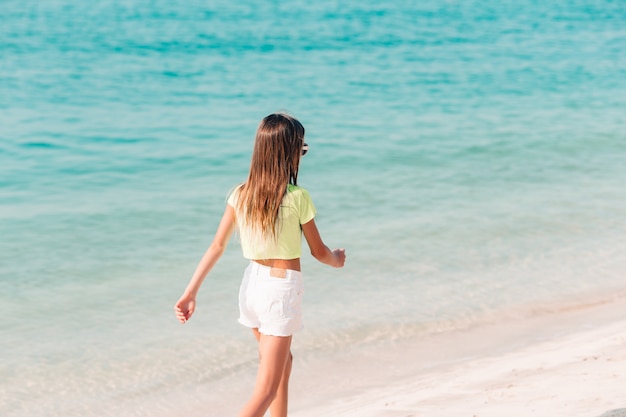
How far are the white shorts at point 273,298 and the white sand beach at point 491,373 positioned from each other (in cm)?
135

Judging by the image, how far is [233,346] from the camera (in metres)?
6.30

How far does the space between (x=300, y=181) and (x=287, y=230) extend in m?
8.03

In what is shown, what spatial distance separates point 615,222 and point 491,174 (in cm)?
271

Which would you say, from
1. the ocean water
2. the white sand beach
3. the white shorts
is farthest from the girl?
the ocean water

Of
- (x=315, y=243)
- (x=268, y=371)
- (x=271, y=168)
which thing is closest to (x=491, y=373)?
(x=268, y=371)

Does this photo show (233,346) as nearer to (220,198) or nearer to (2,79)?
(220,198)

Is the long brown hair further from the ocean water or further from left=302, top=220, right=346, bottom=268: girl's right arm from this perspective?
the ocean water

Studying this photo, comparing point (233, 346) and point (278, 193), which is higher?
point (278, 193)

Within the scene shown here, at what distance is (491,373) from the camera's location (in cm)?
531

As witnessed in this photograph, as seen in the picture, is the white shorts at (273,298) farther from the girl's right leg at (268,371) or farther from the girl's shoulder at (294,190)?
the girl's shoulder at (294,190)

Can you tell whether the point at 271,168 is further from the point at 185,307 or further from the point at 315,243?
the point at 185,307

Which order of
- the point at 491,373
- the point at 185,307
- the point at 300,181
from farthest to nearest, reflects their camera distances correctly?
the point at 300,181 → the point at 491,373 → the point at 185,307

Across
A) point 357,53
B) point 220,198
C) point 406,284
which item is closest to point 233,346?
point 406,284

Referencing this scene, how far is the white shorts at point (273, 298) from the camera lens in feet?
11.5
